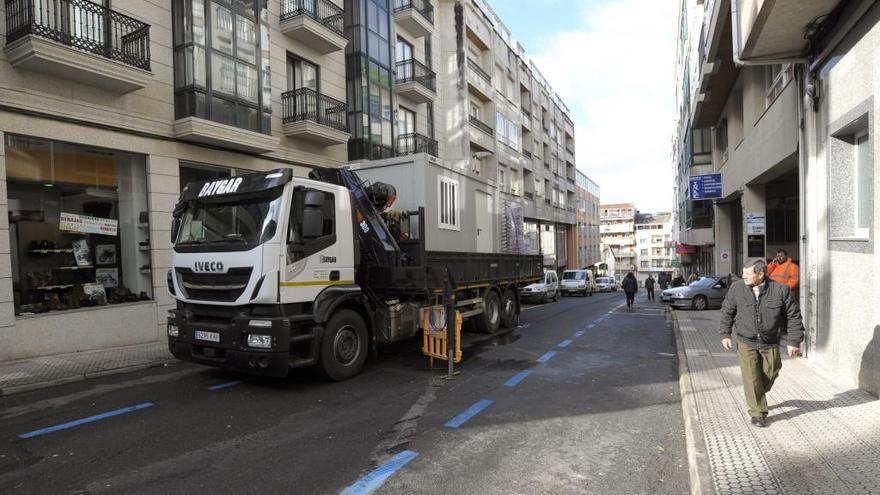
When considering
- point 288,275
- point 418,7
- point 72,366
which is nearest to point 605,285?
point 418,7

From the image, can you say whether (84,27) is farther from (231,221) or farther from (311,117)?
(231,221)

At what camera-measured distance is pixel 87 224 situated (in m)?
10.4

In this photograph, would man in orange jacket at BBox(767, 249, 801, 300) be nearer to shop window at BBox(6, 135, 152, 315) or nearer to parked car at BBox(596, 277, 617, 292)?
shop window at BBox(6, 135, 152, 315)

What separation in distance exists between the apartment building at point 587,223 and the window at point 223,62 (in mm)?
43590

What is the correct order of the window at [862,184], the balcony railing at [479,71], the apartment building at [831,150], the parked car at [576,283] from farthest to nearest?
the parked car at [576,283]
the balcony railing at [479,71]
the window at [862,184]
the apartment building at [831,150]

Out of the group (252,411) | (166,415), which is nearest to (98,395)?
(166,415)

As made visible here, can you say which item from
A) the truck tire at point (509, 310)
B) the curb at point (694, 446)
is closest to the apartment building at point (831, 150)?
the curb at point (694, 446)

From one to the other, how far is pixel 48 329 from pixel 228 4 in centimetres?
875

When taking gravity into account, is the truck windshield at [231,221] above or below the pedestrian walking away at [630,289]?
above

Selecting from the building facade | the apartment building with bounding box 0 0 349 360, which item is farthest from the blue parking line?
the building facade

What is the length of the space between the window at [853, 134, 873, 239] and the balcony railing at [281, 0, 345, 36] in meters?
13.5

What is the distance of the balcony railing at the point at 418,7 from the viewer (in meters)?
20.4

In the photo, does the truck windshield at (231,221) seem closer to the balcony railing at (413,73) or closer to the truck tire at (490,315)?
the truck tire at (490,315)

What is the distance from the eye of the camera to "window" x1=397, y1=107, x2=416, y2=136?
20391 mm
